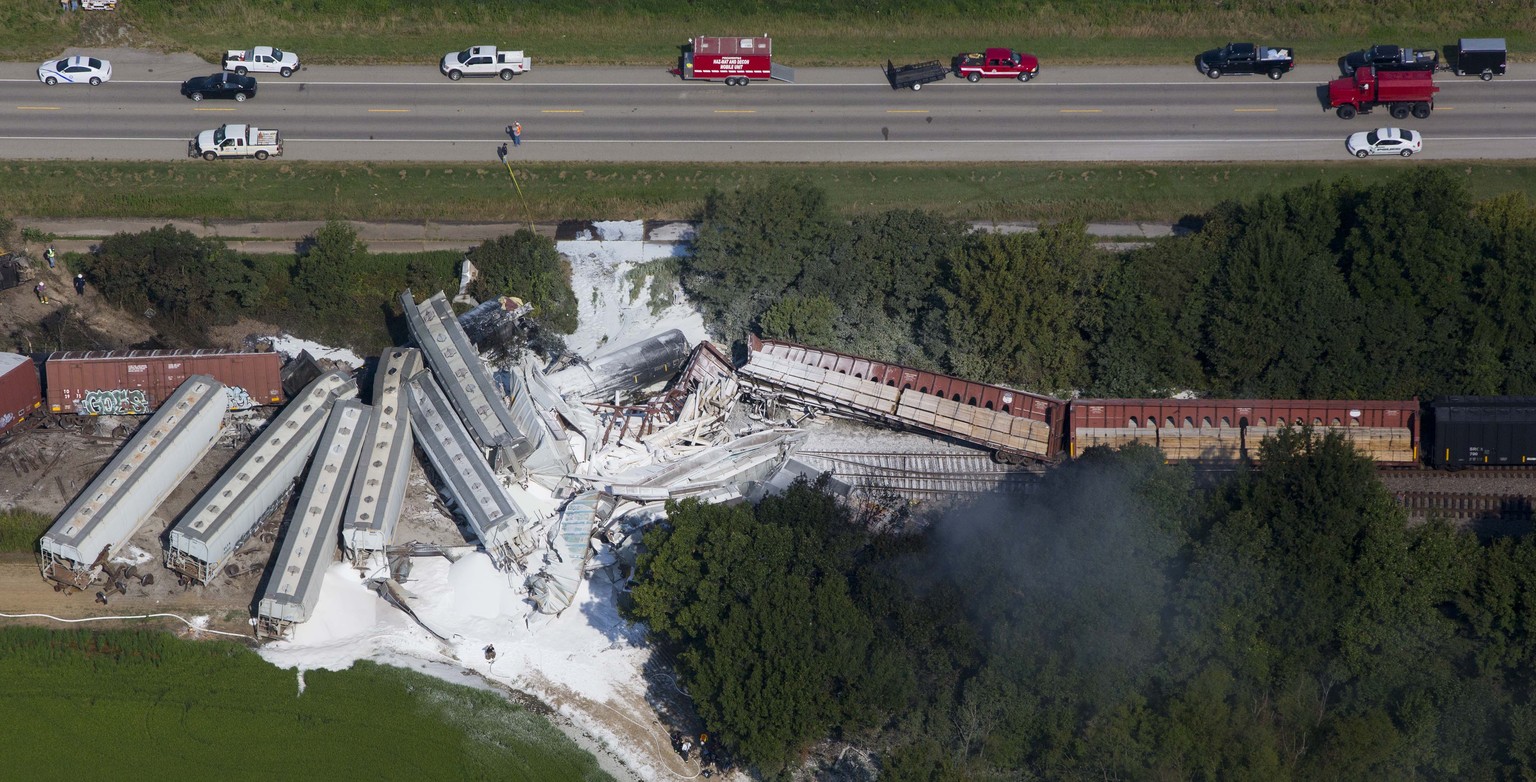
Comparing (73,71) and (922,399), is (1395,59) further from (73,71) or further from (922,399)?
(73,71)

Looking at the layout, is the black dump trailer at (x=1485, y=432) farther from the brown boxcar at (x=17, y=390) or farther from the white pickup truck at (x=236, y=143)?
the brown boxcar at (x=17, y=390)

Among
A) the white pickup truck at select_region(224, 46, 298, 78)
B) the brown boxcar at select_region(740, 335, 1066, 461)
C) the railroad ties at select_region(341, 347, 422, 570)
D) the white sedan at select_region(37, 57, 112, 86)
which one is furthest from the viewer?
the white pickup truck at select_region(224, 46, 298, 78)

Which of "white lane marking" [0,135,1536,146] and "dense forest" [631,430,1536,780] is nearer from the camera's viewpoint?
"dense forest" [631,430,1536,780]

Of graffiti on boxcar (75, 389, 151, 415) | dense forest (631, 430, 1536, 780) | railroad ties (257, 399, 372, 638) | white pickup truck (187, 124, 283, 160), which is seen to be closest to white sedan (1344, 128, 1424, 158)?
dense forest (631, 430, 1536, 780)

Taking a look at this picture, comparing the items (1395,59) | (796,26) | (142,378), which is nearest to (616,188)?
(796,26)

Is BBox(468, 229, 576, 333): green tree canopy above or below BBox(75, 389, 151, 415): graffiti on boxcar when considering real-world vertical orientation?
above

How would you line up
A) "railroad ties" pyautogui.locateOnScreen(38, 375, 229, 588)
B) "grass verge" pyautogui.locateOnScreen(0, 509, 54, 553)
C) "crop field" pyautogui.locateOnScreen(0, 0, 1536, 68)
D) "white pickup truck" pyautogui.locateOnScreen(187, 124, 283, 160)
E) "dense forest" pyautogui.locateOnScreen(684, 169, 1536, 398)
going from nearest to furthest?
"railroad ties" pyautogui.locateOnScreen(38, 375, 229, 588) → "grass verge" pyautogui.locateOnScreen(0, 509, 54, 553) → "dense forest" pyautogui.locateOnScreen(684, 169, 1536, 398) → "white pickup truck" pyautogui.locateOnScreen(187, 124, 283, 160) → "crop field" pyautogui.locateOnScreen(0, 0, 1536, 68)

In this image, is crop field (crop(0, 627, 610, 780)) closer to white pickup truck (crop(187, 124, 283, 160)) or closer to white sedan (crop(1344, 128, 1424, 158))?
white pickup truck (crop(187, 124, 283, 160))
